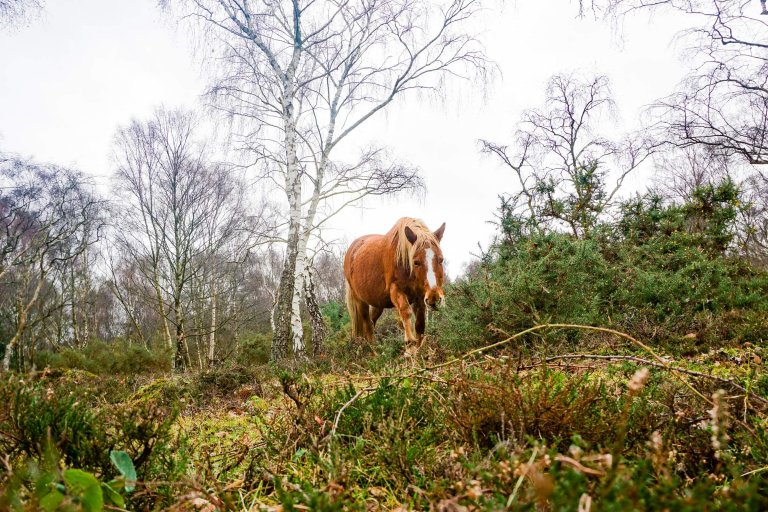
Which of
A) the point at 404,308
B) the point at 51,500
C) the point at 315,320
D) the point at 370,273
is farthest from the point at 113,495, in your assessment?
the point at 315,320

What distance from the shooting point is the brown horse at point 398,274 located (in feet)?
18.2

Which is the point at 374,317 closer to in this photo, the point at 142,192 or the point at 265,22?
the point at 265,22

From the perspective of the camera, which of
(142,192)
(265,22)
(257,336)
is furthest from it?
(257,336)

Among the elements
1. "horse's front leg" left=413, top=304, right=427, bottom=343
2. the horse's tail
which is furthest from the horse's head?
the horse's tail

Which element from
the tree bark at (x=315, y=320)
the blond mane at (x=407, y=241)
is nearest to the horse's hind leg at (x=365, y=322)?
the tree bark at (x=315, y=320)

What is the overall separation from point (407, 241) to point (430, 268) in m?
0.62

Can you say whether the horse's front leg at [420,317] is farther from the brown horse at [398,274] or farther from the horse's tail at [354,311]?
the horse's tail at [354,311]

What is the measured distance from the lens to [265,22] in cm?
993

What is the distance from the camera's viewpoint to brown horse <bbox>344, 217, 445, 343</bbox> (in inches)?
219

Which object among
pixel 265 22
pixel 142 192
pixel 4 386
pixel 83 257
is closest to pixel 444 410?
pixel 4 386

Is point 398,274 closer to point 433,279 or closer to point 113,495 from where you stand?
point 433,279

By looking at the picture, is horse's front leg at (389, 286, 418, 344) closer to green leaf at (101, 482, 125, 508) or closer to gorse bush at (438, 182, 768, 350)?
gorse bush at (438, 182, 768, 350)

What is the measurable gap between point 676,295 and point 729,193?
19.0ft

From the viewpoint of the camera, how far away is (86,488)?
0.82 m
